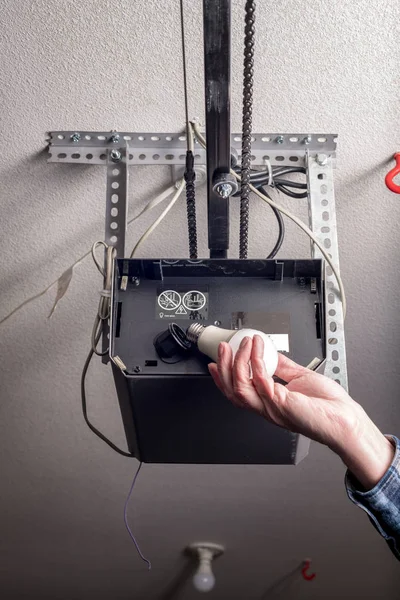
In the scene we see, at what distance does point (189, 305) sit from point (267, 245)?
31 cm

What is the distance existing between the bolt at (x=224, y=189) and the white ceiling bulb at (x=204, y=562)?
125 centimetres

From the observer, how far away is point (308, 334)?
28.5 inches

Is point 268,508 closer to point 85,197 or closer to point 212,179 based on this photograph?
point 85,197

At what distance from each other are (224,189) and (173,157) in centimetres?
25

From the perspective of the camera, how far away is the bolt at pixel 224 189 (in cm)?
65

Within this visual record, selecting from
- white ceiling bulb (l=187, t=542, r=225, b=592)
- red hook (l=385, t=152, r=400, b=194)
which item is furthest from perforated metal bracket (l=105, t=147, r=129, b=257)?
white ceiling bulb (l=187, t=542, r=225, b=592)

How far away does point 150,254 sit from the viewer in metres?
1.03

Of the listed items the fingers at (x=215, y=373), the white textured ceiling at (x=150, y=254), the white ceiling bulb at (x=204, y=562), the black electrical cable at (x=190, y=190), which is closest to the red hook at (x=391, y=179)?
the white textured ceiling at (x=150, y=254)

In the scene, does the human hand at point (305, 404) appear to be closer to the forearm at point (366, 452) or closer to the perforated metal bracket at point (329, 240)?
the forearm at point (366, 452)

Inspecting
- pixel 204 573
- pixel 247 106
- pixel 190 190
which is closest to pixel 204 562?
pixel 204 573

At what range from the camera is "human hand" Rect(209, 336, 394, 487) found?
2.03 feet

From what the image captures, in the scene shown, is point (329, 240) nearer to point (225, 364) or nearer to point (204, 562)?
point (225, 364)

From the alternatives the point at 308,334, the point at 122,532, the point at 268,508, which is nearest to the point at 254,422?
the point at 308,334

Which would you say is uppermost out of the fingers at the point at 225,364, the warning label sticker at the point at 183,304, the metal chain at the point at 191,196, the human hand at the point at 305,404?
the metal chain at the point at 191,196
